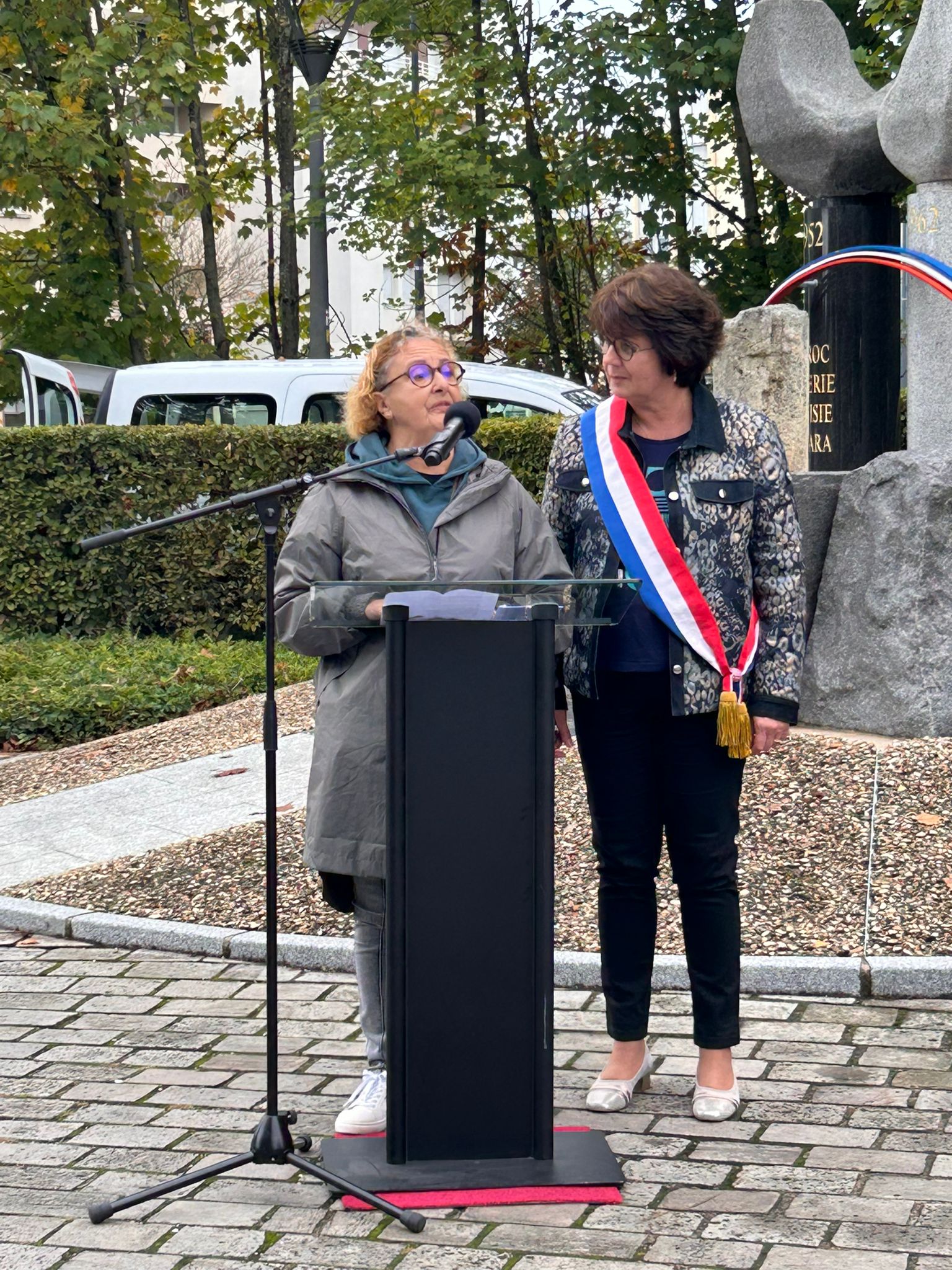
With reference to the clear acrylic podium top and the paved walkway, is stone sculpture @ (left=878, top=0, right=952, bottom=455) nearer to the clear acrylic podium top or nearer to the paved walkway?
the paved walkway

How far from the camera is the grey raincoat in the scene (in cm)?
400

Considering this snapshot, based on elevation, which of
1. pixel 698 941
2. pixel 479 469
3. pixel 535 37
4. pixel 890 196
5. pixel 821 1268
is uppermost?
pixel 535 37

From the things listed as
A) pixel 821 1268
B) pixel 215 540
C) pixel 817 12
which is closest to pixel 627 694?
pixel 821 1268

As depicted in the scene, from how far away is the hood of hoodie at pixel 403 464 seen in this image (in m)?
4.08

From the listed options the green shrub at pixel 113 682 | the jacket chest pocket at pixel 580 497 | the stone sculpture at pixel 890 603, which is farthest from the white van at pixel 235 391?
the jacket chest pocket at pixel 580 497

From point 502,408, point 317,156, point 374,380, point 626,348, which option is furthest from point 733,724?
point 317,156

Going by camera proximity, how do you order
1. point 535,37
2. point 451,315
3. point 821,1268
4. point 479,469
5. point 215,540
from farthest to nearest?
point 451,315, point 535,37, point 215,540, point 479,469, point 821,1268

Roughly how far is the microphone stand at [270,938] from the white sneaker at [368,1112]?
8.0 inches

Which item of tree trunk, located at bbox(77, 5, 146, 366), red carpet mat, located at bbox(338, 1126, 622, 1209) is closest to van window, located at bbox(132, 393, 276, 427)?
tree trunk, located at bbox(77, 5, 146, 366)

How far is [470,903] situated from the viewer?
3.79 meters

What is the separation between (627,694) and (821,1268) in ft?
4.60

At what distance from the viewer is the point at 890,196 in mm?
10523

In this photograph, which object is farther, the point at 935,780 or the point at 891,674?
the point at 891,674

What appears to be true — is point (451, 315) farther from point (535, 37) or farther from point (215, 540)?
point (215, 540)
